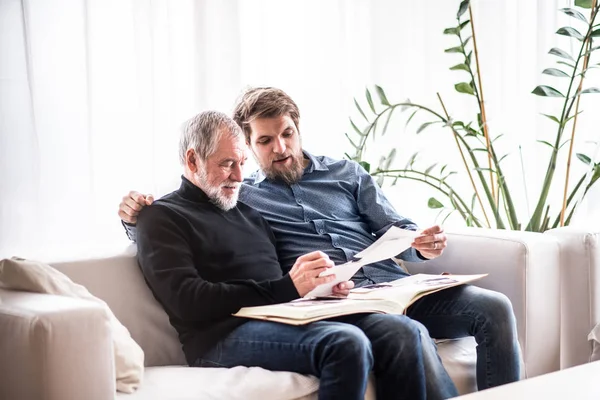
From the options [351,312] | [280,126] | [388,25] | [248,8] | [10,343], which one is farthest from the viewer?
[388,25]

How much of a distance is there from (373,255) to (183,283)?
18.9 inches

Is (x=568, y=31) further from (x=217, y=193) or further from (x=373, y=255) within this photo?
(x=217, y=193)

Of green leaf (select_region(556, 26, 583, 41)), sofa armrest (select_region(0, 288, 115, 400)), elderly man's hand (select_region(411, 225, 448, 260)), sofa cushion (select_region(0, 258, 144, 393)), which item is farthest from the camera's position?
green leaf (select_region(556, 26, 583, 41))

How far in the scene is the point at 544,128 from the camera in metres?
4.04

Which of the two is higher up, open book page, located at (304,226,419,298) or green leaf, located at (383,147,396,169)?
green leaf, located at (383,147,396,169)

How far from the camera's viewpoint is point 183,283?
1.99 m

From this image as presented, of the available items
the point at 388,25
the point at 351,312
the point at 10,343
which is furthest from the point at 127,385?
the point at 388,25

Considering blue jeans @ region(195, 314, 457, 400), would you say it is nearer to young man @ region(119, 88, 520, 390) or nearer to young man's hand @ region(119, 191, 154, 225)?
young man @ region(119, 88, 520, 390)

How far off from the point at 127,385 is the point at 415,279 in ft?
2.90

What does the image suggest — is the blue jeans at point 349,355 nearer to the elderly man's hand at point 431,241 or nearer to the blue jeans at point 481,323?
the blue jeans at point 481,323

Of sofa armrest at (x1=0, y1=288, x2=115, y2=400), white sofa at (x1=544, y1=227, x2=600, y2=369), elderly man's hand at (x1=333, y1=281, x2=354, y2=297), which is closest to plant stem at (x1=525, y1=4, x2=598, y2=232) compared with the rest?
white sofa at (x1=544, y1=227, x2=600, y2=369)

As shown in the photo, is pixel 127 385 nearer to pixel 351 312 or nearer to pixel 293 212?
pixel 351 312

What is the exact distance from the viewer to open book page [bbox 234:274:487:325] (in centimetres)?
195

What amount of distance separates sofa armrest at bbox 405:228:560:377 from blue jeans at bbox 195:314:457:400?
48 cm
